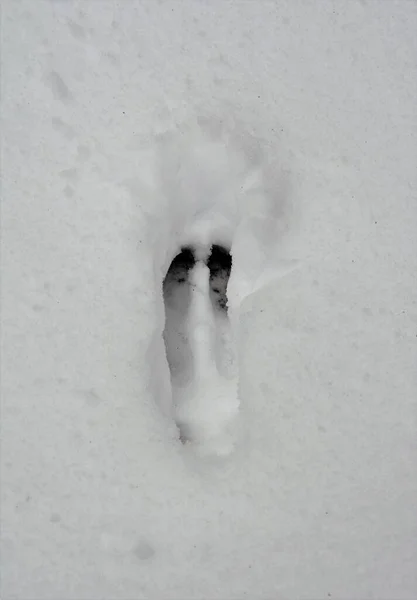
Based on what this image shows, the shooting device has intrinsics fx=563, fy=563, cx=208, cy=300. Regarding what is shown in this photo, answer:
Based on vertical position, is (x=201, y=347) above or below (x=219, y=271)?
below

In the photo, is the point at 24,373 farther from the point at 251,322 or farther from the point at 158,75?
the point at 158,75

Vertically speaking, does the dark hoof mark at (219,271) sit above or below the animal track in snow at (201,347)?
above

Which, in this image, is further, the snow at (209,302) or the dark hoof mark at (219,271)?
the dark hoof mark at (219,271)

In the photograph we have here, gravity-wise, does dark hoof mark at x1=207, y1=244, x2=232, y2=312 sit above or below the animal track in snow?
above

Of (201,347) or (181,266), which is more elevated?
(181,266)
